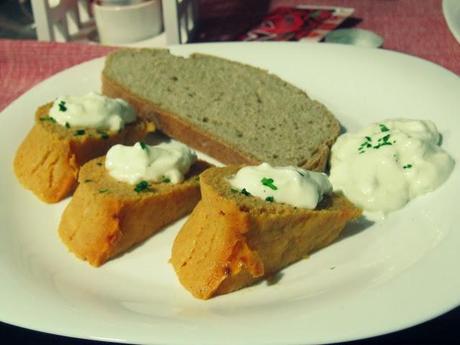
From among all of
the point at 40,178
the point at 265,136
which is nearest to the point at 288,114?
the point at 265,136

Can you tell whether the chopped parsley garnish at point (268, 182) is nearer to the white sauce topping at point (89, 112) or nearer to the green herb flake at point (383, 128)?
the green herb flake at point (383, 128)

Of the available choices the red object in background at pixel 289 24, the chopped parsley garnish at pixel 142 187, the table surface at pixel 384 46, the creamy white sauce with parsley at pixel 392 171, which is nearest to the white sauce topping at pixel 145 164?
the chopped parsley garnish at pixel 142 187

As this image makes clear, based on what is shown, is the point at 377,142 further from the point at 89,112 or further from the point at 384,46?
the point at 384,46

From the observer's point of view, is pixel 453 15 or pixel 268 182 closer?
pixel 268 182

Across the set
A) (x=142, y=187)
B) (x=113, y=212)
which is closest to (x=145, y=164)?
(x=142, y=187)

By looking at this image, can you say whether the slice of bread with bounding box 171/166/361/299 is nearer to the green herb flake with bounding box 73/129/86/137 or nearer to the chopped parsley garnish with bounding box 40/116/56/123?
the green herb flake with bounding box 73/129/86/137
